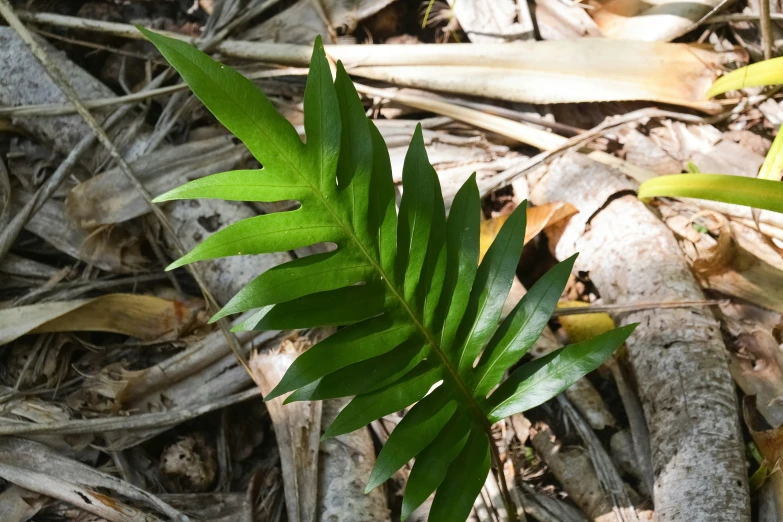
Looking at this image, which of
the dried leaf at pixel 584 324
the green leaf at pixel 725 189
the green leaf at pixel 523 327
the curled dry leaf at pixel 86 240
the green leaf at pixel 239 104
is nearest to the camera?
the green leaf at pixel 239 104

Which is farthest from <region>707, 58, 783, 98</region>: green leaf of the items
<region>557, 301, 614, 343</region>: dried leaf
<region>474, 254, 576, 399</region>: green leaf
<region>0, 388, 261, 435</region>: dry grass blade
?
<region>0, 388, 261, 435</region>: dry grass blade

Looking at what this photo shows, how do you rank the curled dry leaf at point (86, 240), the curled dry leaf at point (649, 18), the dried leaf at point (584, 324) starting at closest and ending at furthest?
the dried leaf at point (584, 324), the curled dry leaf at point (86, 240), the curled dry leaf at point (649, 18)

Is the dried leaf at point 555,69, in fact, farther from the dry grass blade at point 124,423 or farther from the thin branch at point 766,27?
the dry grass blade at point 124,423

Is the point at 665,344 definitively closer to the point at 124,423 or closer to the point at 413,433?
the point at 413,433

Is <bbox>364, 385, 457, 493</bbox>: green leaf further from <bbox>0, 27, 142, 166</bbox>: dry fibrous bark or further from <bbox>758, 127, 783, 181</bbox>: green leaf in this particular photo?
<bbox>0, 27, 142, 166</bbox>: dry fibrous bark

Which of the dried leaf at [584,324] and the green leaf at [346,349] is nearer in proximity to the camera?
the green leaf at [346,349]

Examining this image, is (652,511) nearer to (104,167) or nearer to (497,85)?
(497,85)

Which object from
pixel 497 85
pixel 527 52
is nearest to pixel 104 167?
pixel 497 85

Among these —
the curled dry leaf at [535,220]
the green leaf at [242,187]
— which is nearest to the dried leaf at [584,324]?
the curled dry leaf at [535,220]

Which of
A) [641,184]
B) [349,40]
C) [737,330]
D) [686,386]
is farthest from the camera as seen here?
[349,40]
